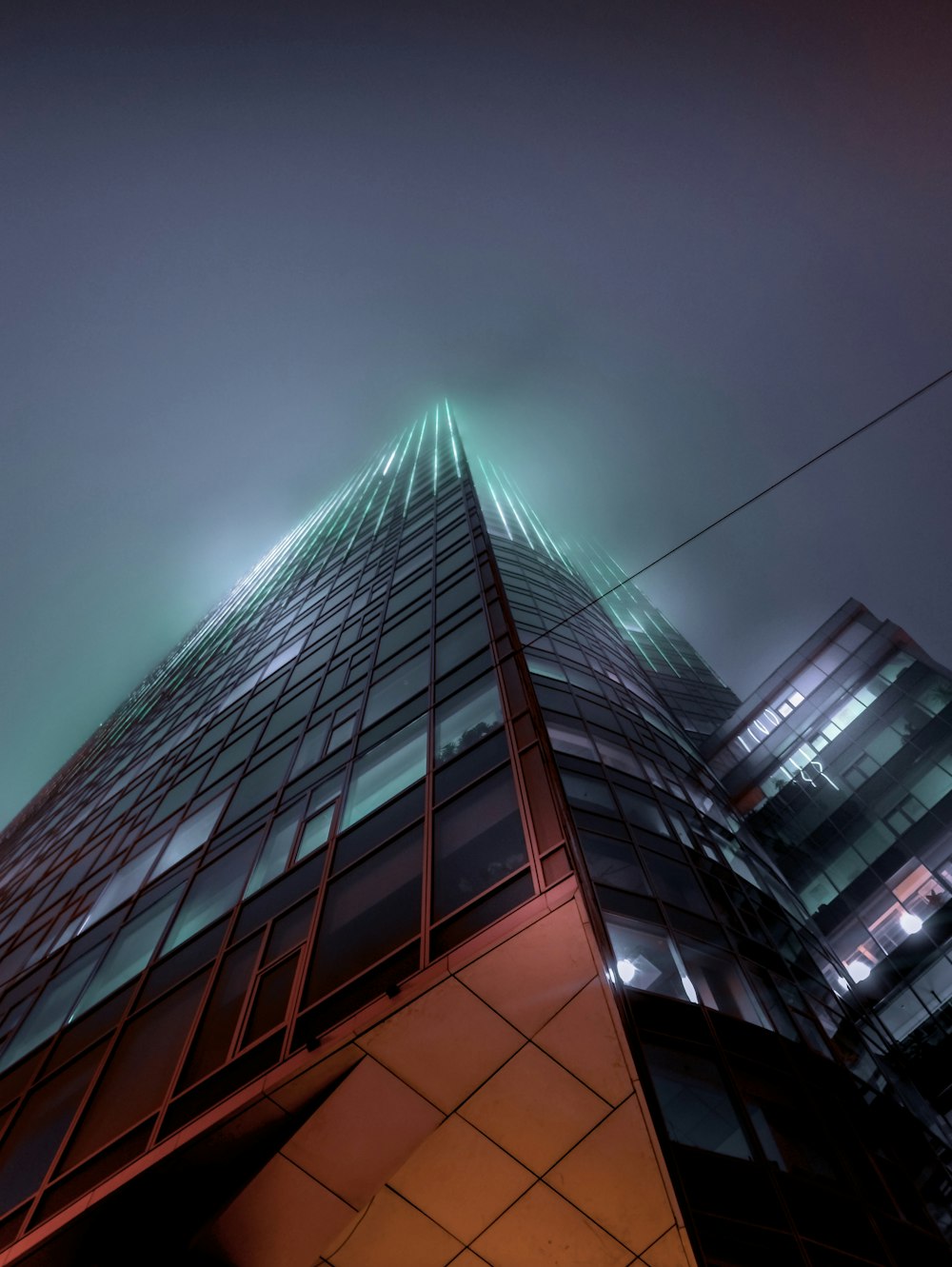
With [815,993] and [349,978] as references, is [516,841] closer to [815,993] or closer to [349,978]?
[349,978]

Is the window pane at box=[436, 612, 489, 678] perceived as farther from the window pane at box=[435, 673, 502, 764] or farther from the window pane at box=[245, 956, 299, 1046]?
the window pane at box=[245, 956, 299, 1046]

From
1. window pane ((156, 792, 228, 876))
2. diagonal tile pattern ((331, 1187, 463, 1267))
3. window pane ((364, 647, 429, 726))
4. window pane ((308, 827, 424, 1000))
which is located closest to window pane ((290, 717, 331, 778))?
window pane ((364, 647, 429, 726))

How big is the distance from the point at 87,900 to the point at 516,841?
1266 cm

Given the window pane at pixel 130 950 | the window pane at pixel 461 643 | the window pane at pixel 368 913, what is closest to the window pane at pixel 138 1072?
the window pane at pixel 130 950

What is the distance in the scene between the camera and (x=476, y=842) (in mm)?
10102

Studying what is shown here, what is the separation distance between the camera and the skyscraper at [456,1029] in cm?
763

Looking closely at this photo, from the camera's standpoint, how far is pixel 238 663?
31469mm

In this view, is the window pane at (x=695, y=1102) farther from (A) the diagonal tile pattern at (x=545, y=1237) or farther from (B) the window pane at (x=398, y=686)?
(B) the window pane at (x=398, y=686)

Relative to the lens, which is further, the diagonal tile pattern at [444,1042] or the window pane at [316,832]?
the window pane at [316,832]

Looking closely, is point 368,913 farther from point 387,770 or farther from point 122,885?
point 122,885

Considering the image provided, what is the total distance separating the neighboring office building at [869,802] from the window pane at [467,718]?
339 inches

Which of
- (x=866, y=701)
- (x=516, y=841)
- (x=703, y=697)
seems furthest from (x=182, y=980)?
(x=703, y=697)

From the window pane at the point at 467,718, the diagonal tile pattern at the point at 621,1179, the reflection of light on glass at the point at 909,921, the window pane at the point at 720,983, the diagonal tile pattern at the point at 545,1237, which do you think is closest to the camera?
the diagonal tile pattern at the point at 621,1179

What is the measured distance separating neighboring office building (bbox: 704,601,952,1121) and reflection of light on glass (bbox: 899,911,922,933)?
0.03m
